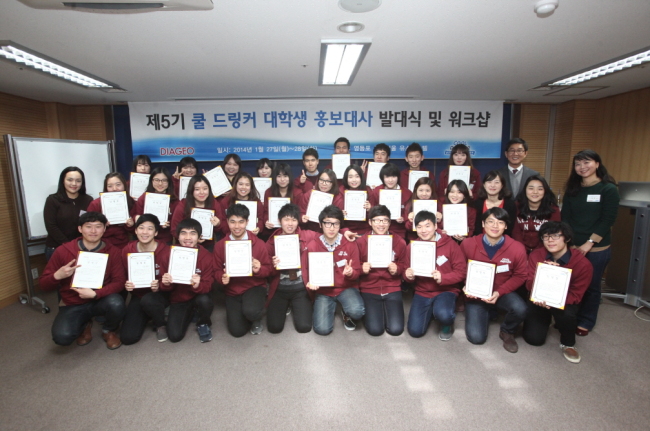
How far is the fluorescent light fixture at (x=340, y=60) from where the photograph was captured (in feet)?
9.06

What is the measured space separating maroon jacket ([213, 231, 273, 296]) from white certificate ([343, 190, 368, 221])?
99 centimetres

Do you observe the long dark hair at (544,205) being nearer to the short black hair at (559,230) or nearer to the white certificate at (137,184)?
the short black hair at (559,230)

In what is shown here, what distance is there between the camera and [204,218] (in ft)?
11.1

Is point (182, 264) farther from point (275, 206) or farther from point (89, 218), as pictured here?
point (275, 206)

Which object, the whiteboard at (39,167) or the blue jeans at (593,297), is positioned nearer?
the blue jeans at (593,297)

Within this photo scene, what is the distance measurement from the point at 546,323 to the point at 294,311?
2.16 m

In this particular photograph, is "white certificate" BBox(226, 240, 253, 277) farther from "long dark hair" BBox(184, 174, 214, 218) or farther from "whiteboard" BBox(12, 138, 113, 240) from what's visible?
"whiteboard" BBox(12, 138, 113, 240)

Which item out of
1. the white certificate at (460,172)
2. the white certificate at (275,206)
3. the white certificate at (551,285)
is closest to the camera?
→ the white certificate at (551,285)

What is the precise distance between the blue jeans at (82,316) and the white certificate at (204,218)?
3.02 feet

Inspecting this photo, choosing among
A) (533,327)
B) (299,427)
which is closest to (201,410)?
(299,427)

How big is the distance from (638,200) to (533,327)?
7.90ft

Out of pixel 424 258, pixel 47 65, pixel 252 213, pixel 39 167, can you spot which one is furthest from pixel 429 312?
pixel 39 167

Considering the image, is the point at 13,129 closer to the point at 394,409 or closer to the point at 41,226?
the point at 41,226

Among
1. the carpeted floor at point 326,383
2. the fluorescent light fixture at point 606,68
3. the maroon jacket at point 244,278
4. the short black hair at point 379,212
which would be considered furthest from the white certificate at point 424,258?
the fluorescent light fixture at point 606,68
